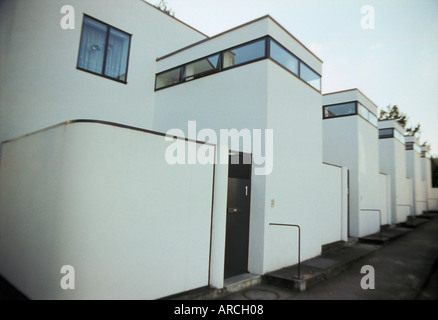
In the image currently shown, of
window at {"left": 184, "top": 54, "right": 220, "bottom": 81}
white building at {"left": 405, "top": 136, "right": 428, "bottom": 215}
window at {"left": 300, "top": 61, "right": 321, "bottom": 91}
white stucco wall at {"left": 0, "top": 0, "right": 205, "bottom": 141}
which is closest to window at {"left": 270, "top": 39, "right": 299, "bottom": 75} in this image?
window at {"left": 300, "top": 61, "right": 321, "bottom": 91}

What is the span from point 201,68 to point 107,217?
5486 mm

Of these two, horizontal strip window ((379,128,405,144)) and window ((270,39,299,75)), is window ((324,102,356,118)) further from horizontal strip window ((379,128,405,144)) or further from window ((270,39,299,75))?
horizontal strip window ((379,128,405,144))

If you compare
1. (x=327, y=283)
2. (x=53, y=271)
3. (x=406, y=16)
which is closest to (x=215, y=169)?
(x=53, y=271)

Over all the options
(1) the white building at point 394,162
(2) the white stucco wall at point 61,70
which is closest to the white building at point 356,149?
(1) the white building at point 394,162

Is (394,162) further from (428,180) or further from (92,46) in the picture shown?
(92,46)

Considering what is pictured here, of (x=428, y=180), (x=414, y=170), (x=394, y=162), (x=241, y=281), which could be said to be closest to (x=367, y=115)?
(x=394, y=162)

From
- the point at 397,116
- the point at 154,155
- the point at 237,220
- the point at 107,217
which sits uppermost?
the point at 397,116

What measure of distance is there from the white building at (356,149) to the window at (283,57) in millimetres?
5686

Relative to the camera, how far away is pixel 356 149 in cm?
1109

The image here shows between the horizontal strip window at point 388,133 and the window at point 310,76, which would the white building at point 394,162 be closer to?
the horizontal strip window at point 388,133

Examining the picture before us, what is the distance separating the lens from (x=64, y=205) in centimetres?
345

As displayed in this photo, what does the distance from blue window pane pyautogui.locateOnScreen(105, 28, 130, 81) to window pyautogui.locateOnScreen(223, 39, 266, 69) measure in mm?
3498

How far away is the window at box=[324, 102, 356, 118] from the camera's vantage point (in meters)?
11.5
